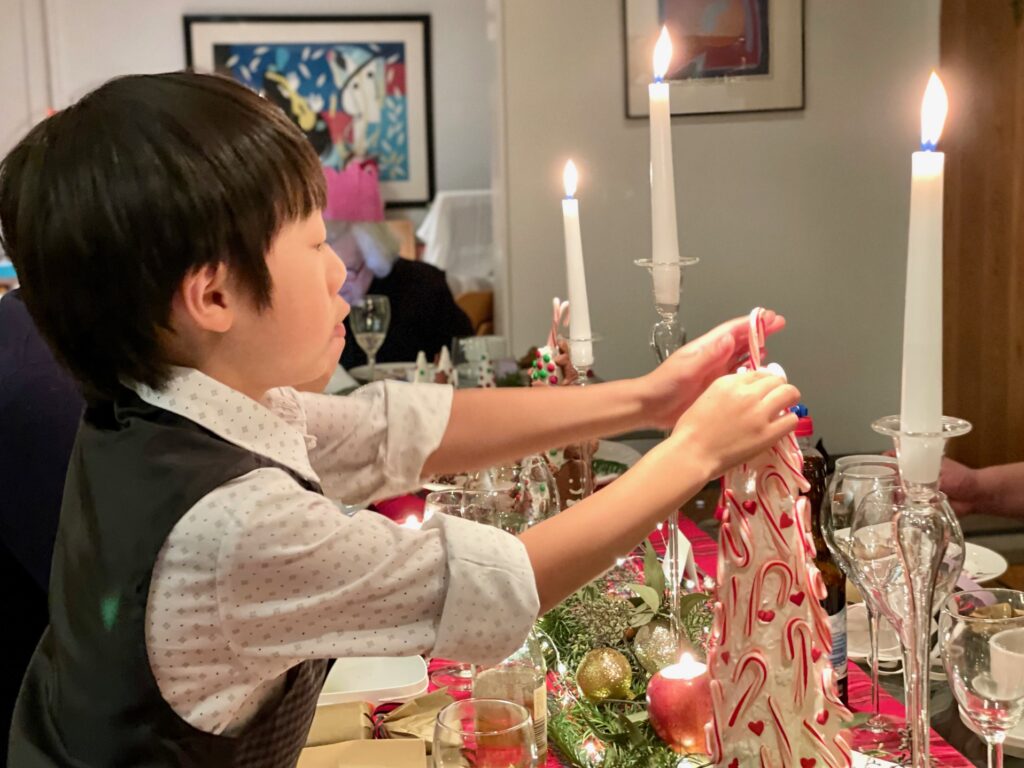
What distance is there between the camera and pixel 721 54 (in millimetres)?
3164

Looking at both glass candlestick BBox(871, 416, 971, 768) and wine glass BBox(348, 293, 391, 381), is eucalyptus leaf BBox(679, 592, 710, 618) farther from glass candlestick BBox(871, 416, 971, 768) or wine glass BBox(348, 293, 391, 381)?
wine glass BBox(348, 293, 391, 381)

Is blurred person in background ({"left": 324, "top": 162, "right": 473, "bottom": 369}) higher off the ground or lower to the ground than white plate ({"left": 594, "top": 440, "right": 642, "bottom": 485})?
higher

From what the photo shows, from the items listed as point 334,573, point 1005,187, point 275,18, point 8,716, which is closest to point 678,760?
point 334,573

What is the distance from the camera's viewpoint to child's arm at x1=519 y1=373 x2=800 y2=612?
0.82 metres

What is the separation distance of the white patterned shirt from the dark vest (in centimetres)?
1

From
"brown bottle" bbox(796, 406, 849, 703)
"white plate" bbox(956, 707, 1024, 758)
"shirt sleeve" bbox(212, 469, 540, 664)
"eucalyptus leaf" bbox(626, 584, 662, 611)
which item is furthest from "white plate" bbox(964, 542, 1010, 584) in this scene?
"shirt sleeve" bbox(212, 469, 540, 664)

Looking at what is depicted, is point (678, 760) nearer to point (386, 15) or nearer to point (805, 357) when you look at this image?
point (805, 357)

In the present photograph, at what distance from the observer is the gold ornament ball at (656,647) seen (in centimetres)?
102

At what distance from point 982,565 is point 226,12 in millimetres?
5165

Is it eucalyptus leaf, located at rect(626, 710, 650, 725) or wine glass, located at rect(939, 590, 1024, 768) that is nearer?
wine glass, located at rect(939, 590, 1024, 768)

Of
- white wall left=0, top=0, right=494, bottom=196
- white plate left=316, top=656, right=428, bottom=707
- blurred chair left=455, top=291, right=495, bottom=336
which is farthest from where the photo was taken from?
white wall left=0, top=0, right=494, bottom=196

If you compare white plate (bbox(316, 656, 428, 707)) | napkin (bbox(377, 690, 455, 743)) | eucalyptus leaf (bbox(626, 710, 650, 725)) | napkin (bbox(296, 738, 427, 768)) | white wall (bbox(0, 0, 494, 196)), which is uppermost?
white wall (bbox(0, 0, 494, 196))

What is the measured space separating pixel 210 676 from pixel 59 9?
5.62 m

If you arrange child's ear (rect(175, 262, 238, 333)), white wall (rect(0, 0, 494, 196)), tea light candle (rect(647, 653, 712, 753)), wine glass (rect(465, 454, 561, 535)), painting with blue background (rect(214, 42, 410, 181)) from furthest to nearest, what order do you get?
painting with blue background (rect(214, 42, 410, 181)) < white wall (rect(0, 0, 494, 196)) < wine glass (rect(465, 454, 561, 535)) < tea light candle (rect(647, 653, 712, 753)) < child's ear (rect(175, 262, 238, 333))
